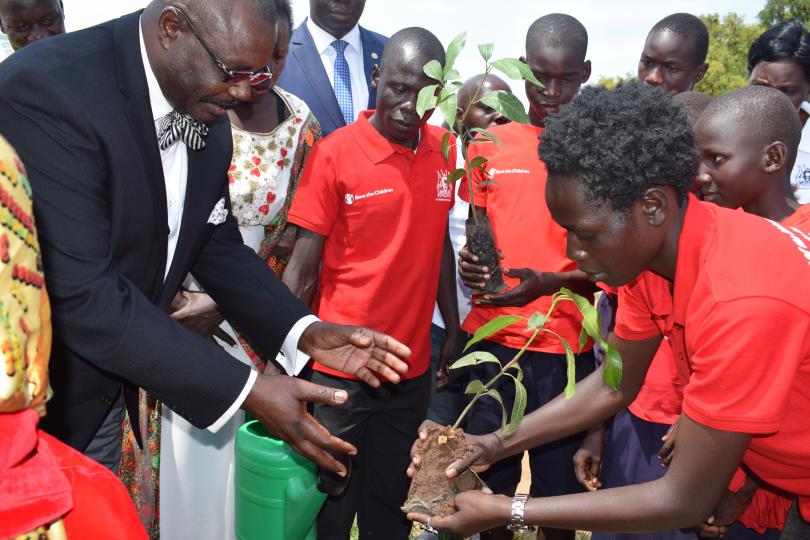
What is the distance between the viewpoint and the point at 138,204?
2162mm

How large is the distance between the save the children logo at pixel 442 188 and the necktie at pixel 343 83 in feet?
3.31

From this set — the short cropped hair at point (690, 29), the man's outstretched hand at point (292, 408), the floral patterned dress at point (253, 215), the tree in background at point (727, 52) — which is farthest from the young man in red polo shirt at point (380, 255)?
the tree in background at point (727, 52)

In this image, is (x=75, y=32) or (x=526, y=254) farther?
(x=526, y=254)

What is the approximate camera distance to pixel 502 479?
3.50 metres

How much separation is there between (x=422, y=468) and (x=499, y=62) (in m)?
1.61

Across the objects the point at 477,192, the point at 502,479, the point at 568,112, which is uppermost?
the point at 568,112

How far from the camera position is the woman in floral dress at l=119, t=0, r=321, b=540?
3.29 metres

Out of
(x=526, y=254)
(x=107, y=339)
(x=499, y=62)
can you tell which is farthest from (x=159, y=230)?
(x=526, y=254)

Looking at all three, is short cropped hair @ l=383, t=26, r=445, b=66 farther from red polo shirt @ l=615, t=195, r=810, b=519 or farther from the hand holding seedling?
the hand holding seedling

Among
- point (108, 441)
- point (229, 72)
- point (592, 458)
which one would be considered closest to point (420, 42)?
point (229, 72)

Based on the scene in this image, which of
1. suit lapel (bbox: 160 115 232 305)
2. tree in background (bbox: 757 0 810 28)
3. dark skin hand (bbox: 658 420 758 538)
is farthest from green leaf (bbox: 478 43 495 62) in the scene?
tree in background (bbox: 757 0 810 28)

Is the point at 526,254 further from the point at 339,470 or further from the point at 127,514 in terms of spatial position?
the point at 127,514

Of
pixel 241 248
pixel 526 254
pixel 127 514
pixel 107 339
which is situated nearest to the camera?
pixel 127 514

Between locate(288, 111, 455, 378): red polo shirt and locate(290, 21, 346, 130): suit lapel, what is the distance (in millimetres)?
726
